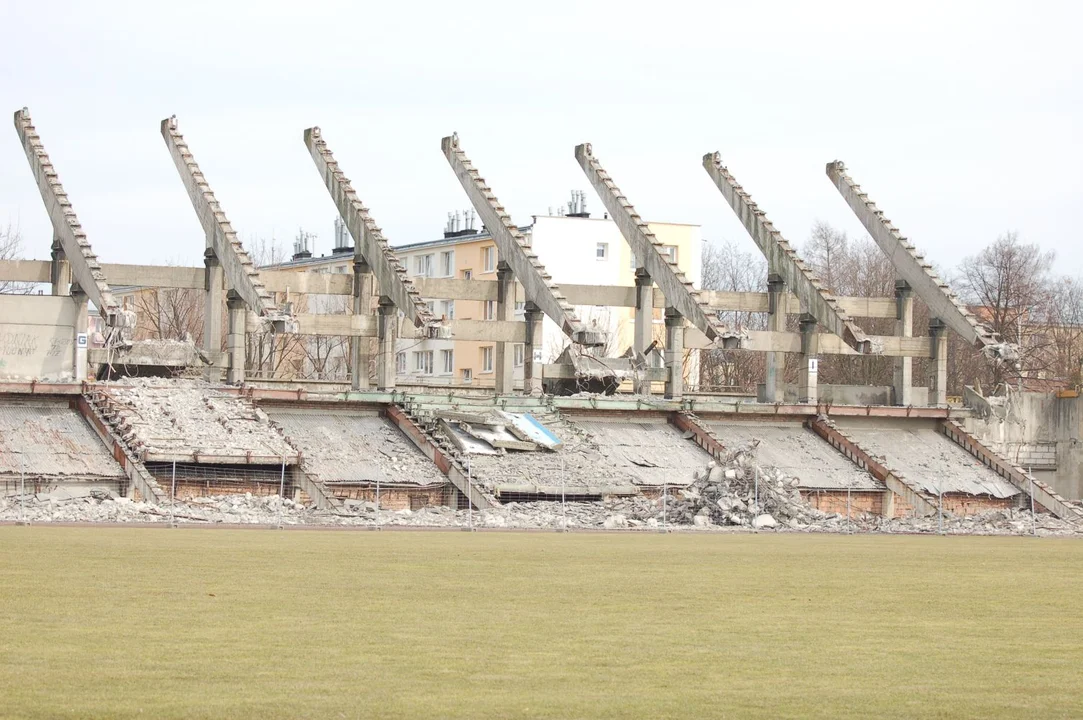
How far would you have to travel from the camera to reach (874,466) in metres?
53.4

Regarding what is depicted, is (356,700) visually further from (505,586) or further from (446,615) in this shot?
(505,586)

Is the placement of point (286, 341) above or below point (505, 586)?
above

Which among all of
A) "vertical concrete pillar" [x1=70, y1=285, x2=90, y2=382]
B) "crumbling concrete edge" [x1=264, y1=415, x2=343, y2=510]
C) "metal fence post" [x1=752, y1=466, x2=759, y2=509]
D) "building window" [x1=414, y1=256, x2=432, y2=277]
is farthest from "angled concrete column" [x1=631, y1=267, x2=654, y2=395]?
"building window" [x1=414, y1=256, x2=432, y2=277]

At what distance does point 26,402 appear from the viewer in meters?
45.4

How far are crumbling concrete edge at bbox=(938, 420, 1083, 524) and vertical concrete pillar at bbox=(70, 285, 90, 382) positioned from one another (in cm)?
2711

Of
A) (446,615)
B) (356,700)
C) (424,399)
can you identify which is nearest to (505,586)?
(446,615)

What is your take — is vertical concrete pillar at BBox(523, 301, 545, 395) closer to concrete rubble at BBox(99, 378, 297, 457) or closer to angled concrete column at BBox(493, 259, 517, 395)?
angled concrete column at BBox(493, 259, 517, 395)

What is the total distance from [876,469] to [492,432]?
12547 millimetres

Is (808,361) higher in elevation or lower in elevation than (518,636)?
higher

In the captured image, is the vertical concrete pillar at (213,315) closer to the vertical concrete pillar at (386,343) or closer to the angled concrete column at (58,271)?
the angled concrete column at (58,271)

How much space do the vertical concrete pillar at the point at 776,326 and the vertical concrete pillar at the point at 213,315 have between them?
18939mm

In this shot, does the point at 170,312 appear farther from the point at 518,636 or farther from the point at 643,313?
the point at 518,636

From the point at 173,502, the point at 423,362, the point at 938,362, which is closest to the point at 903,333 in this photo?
the point at 938,362

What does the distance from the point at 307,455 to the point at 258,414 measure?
81.3 inches
